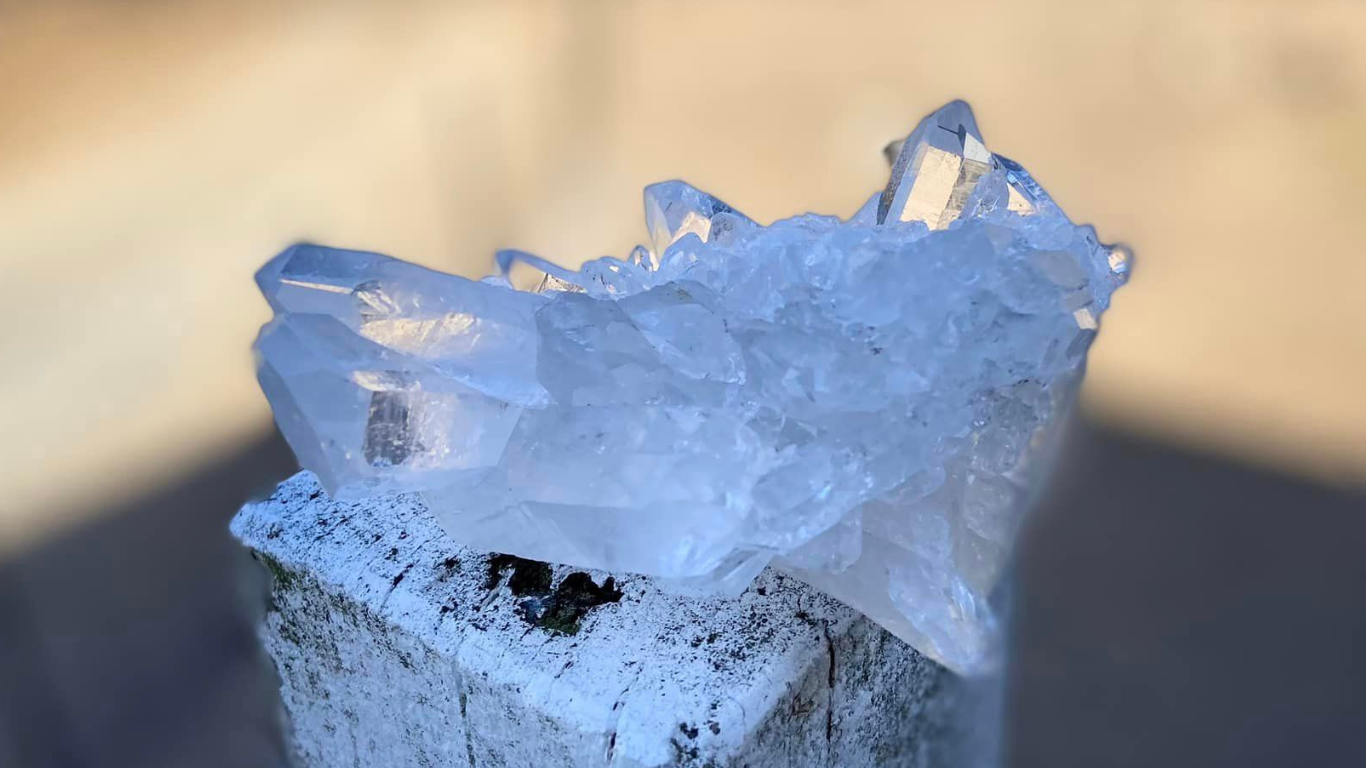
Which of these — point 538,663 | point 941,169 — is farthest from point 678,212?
point 538,663

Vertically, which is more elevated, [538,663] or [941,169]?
[941,169]

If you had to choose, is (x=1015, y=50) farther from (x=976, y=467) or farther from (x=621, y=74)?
(x=976, y=467)

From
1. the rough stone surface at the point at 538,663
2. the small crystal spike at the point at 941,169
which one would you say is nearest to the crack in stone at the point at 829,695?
the rough stone surface at the point at 538,663

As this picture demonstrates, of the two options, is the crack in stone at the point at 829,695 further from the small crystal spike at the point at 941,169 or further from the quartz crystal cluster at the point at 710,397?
the small crystal spike at the point at 941,169

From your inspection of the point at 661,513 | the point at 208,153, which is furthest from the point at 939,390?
the point at 208,153

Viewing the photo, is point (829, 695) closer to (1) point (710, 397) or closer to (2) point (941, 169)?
(1) point (710, 397)
